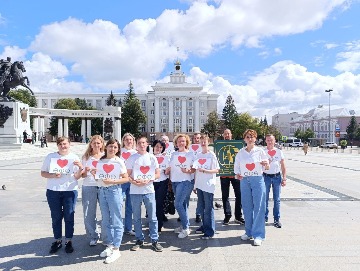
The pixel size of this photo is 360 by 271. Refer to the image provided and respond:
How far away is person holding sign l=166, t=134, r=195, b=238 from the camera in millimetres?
5828

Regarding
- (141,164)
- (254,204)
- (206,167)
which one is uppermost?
(141,164)

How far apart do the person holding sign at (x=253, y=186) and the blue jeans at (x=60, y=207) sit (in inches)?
108

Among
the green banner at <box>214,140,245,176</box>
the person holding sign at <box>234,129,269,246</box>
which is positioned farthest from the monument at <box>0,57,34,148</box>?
the person holding sign at <box>234,129,269,246</box>

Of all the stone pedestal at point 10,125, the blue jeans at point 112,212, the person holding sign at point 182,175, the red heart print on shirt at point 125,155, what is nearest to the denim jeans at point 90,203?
the blue jeans at point 112,212

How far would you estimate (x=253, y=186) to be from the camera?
565 centimetres

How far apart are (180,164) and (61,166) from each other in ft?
6.32

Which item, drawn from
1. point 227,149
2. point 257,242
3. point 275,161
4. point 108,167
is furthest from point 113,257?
point 275,161

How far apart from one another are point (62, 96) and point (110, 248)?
116419 millimetres

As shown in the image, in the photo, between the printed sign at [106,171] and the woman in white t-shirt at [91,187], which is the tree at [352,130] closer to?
the woman in white t-shirt at [91,187]

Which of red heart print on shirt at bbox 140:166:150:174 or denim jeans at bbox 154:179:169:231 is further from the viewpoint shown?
denim jeans at bbox 154:179:169:231

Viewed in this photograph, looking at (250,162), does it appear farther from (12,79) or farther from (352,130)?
(352,130)

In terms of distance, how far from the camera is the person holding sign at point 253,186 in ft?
18.3

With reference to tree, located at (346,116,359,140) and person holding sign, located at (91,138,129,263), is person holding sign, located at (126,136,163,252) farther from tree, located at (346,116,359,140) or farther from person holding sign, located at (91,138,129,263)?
tree, located at (346,116,359,140)

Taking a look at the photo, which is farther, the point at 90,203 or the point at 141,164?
the point at 90,203
